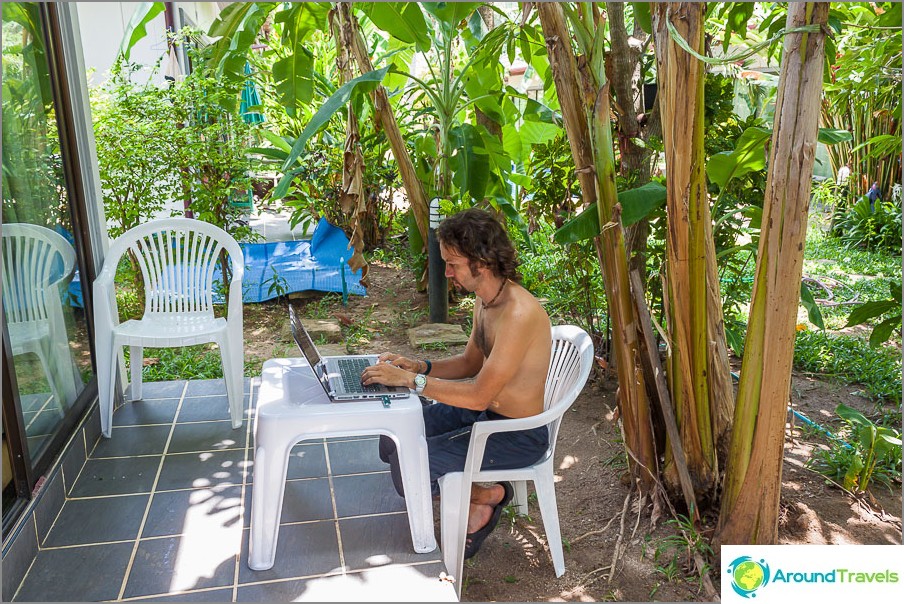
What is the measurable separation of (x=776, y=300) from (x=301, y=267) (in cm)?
504

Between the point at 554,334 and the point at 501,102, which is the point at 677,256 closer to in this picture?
the point at 554,334

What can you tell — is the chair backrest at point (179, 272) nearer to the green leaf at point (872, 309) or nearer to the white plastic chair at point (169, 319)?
the white plastic chair at point (169, 319)

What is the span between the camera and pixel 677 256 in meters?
2.71

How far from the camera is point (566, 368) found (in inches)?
114

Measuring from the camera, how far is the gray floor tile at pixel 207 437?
3.53 metres

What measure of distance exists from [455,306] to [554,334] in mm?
3597

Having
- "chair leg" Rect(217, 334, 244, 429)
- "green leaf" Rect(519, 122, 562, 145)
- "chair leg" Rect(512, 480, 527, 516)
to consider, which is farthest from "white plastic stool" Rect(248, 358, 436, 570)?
"green leaf" Rect(519, 122, 562, 145)

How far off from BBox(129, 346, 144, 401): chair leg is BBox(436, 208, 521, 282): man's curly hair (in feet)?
6.93

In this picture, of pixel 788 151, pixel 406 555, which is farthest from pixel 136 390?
pixel 788 151

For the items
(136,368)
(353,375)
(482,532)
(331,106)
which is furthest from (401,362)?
(136,368)

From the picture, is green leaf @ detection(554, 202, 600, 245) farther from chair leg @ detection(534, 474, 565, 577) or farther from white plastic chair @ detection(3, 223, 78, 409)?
white plastic chair @ detection(3, 223, 78, 409)

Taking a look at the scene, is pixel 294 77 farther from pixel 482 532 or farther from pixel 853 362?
pixel 853 362

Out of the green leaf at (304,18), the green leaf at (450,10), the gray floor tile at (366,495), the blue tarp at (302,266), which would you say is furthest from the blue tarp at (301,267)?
the gray floor tile at (366,495)

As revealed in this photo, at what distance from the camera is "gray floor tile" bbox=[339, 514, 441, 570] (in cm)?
255
